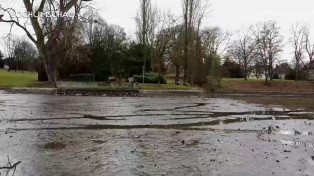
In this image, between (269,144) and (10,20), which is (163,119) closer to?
(269,144)

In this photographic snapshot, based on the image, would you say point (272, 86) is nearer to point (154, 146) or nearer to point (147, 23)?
point (147, 23)

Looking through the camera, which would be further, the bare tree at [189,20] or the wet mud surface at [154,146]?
the bare tree at [189,20]

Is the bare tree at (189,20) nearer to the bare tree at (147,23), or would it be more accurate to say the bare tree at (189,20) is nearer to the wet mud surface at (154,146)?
the bare tree at (147,23)

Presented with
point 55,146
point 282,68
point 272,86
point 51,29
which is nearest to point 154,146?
point 55,146

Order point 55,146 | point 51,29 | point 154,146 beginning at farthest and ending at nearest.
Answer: point 51,29 → point 154,146 → point 55,146

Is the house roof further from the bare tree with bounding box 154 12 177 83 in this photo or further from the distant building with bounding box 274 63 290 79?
the bare tree with bounding box 154 12 177 83

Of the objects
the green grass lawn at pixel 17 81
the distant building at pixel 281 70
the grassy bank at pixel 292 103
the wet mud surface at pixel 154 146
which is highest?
the distant building at pixel 281 70

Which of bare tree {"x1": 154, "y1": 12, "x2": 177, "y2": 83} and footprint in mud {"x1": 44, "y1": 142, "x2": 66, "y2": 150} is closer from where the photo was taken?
footprint in mud {"x1": 44, "y1": 142, "x2": 66, "y2": 150}

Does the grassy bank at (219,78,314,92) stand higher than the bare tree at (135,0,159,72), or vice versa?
the bare tree at (135,0,159,72)

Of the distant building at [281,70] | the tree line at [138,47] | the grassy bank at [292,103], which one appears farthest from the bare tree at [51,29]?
the distant building at [281,70]

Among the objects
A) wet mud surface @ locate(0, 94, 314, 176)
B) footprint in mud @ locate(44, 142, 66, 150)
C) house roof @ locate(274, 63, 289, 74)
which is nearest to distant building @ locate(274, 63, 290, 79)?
house roof @ locate(274, 63, 289, 74)

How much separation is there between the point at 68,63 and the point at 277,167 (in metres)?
40.9

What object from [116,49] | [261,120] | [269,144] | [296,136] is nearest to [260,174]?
[269,144]

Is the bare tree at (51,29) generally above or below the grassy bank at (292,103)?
above
